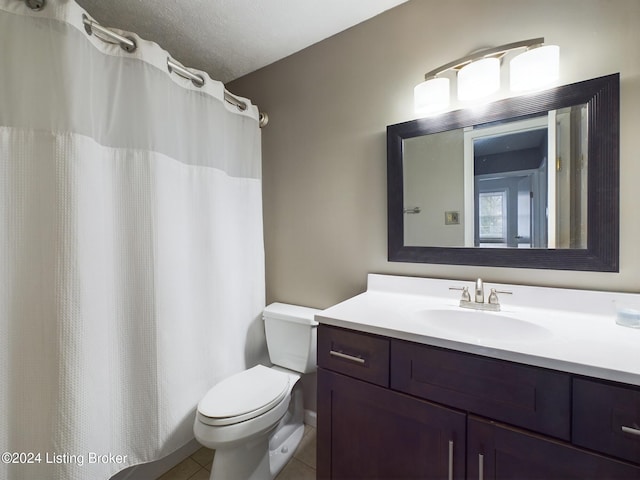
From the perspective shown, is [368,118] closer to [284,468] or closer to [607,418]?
[607,418]

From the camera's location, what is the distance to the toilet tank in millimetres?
1500

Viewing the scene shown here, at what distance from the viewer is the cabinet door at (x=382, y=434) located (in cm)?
84

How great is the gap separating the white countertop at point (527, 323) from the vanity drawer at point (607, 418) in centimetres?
4

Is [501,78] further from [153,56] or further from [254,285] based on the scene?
[254,285]

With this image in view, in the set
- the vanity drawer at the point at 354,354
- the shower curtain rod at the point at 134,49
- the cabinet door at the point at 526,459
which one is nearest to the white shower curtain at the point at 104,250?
the shower curtain rod at the point at 134,49

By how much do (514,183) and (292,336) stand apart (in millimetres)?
1306

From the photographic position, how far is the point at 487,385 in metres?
0.79

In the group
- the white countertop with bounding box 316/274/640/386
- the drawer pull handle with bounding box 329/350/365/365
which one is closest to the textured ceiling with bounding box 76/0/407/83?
the white countertop with bounding box 316/274/640/386

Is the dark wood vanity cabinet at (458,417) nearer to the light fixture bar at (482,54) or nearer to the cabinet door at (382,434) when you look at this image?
the cabinet door at (382,434)

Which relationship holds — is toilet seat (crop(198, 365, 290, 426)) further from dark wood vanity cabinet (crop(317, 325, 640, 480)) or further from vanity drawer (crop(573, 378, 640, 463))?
vanity drawer (crop(573, 378, 640, 463))

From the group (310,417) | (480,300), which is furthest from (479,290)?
(310,417)

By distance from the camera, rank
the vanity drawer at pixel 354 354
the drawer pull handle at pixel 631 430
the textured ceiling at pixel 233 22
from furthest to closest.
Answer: the textured ceiling at pixel 233 22 < the vanity drawer at pixel 354 354 < the drawer pull handle at pixel 631 430

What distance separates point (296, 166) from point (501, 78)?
1113 millimetres

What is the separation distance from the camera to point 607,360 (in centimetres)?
69
